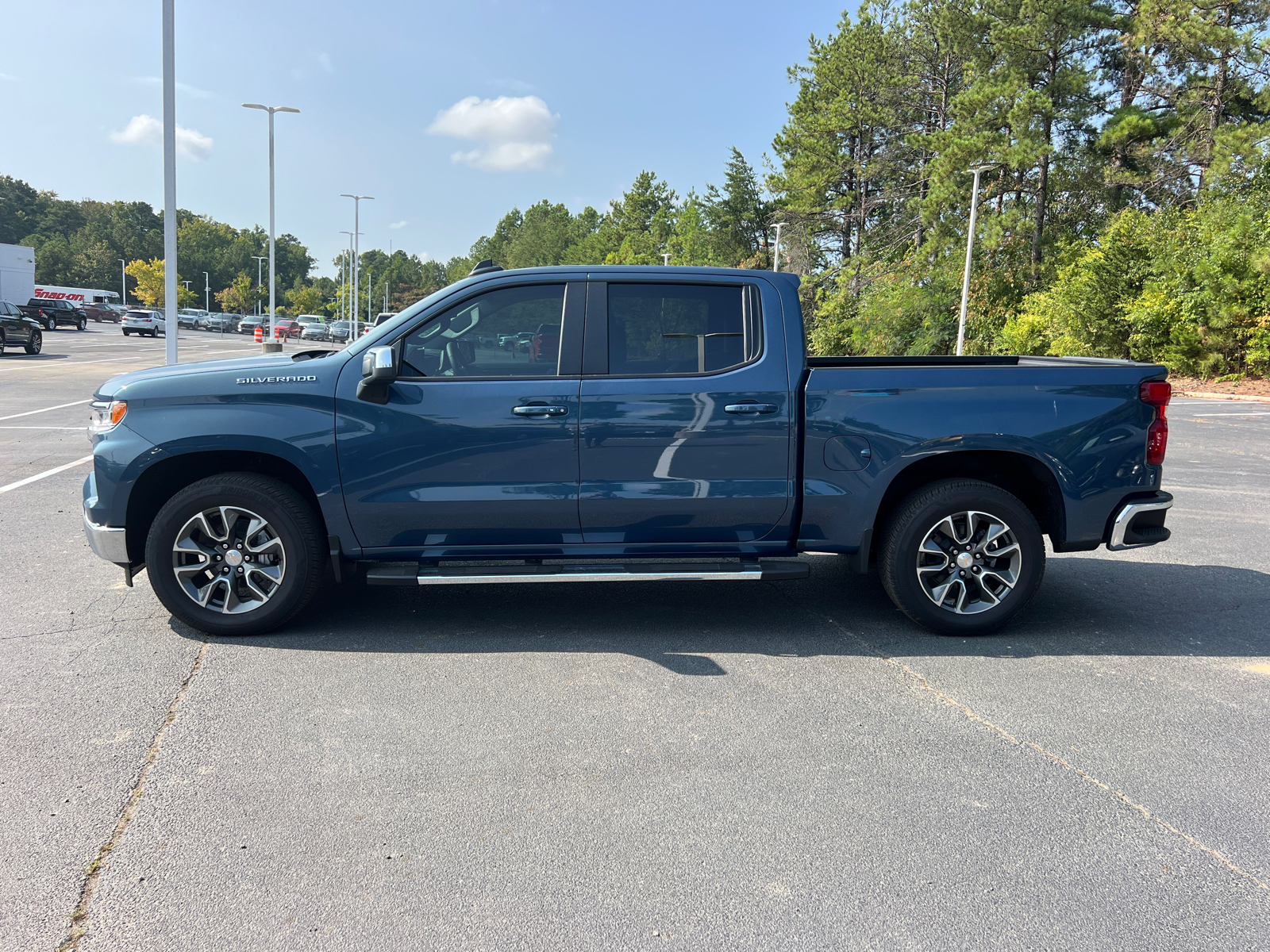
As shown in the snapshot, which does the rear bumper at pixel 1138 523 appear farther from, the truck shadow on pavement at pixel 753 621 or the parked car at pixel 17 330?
the parked car at pixel 17 330

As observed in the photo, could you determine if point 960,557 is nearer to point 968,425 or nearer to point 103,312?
point 968,425

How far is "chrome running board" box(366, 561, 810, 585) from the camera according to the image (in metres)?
4.95

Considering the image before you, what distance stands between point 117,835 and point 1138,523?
498cm

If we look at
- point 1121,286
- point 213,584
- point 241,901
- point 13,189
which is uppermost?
point 13,189

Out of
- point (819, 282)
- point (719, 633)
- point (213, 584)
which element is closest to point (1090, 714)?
point (719, 633)

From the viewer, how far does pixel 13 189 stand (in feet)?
481

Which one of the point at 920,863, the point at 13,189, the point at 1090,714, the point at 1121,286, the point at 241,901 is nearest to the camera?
the point at 241,901

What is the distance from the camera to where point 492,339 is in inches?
201

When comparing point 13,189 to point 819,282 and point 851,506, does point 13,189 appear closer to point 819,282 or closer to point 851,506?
point 819,282

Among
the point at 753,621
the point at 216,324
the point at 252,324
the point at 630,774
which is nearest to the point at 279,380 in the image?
the point at 630,774

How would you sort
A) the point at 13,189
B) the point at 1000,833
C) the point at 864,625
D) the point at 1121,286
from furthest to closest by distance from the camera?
the point at 13,189
the point at 1121,286
the point at 864,625
the point at 1000,833

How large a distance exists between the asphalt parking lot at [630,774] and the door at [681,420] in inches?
28.0

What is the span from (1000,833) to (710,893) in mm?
1072

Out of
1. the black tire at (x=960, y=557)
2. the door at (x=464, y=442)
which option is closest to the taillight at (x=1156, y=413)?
the black tire at (x=960, y=557)
